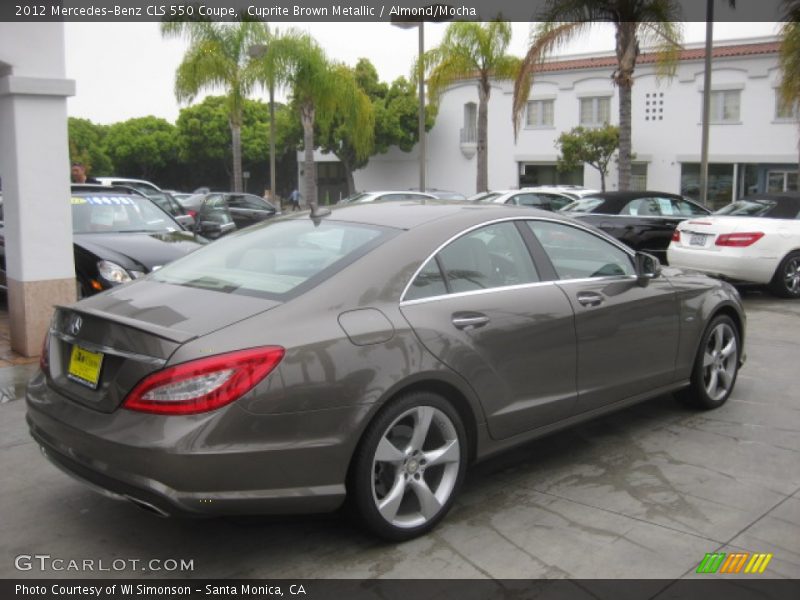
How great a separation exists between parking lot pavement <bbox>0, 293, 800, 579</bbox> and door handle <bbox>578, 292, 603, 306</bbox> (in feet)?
3.06

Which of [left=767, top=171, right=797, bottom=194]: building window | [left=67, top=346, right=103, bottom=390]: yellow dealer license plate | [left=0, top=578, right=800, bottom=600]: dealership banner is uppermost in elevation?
[left=767, top=171, right=797, bottom=194]: building window

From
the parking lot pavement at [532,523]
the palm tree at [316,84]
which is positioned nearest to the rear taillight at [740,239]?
the parking lot pavement at [532,523]

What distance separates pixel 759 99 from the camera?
99.3ft

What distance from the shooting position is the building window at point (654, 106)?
1296 inches

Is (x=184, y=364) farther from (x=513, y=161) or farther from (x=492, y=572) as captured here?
(x=513, y=161)

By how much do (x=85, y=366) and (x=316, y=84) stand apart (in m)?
24.4

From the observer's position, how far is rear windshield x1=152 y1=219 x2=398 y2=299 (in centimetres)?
363

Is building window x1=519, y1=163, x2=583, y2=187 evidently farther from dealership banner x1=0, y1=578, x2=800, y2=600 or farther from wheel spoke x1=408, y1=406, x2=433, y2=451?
dealership banner x1=0, y1=578, x2=800, y2=600

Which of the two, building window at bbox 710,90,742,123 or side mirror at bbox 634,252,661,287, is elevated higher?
building window at bbox 710,90,742,123

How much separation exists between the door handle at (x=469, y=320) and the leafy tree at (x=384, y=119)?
38197 mm

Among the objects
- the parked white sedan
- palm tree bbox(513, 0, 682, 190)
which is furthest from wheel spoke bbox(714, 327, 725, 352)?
palm tree bbox(513, 0, 682, 190)

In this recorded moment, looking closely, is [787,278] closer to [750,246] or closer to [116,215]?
[750,246]

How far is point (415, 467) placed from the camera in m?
3.56

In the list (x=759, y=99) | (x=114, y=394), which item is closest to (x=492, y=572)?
(x=114, y=394)
